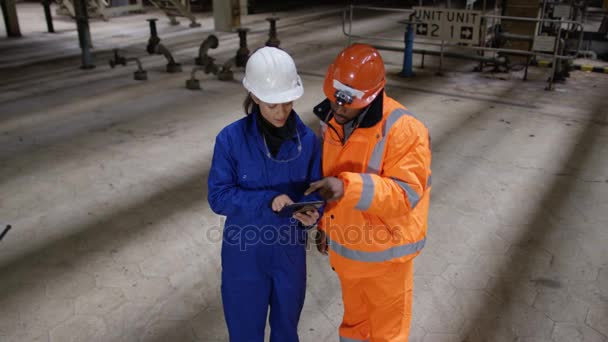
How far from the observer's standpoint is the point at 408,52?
10227 mm

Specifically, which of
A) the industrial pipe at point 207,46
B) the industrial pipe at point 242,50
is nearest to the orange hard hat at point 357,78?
the industrial pipe at point 242,50

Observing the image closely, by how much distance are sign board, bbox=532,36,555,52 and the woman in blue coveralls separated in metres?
8.53

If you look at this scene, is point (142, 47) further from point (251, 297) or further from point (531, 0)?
point (251, 297)

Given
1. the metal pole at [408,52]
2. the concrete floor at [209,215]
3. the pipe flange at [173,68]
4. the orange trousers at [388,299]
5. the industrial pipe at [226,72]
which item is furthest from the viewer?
the pipe flange at [173,68]

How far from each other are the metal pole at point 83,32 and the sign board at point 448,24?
6.89 meters

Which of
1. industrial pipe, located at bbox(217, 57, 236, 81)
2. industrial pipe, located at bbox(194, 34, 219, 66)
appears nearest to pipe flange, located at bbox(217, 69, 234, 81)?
industrial pipe, located at bbox(217, 57, 236, 81)

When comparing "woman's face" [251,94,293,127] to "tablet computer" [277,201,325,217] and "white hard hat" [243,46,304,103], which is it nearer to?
"white hard hat" [243,46,304,103]

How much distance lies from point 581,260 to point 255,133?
10.8 feet

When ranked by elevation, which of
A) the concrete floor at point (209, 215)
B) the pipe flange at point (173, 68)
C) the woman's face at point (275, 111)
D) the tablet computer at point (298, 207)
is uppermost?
the woman's face at point (275, 111)

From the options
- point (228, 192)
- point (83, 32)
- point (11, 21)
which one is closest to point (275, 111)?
point (228, 192)

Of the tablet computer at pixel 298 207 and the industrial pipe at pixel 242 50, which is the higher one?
the tablet computer at pixel 298 207

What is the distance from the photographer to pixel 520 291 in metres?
3.90

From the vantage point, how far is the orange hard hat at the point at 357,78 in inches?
88.0

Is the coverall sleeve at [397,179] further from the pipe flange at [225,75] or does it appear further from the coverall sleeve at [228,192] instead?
the pipe flange at [225,75]
